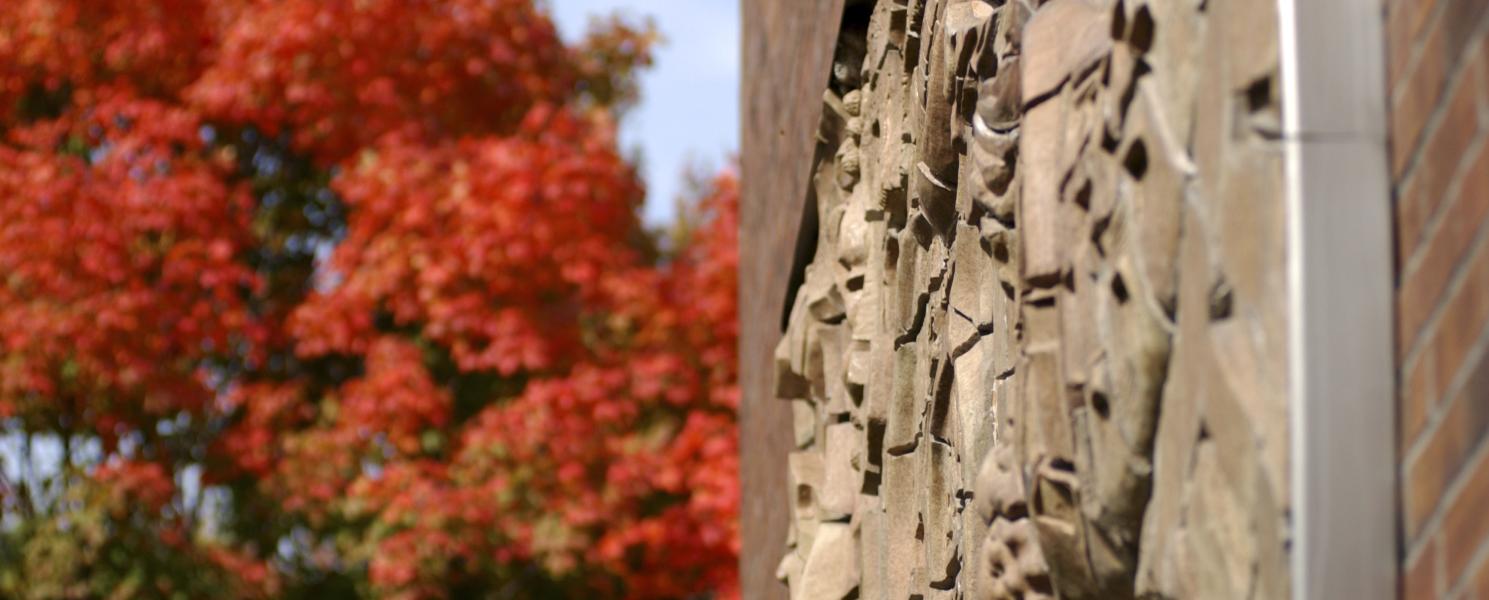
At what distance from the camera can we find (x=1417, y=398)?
144 centimetres

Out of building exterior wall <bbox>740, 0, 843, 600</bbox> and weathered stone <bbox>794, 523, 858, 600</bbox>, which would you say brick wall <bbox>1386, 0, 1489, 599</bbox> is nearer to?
building exterior wall <bbox>740, 0, 843, 600</bbox>

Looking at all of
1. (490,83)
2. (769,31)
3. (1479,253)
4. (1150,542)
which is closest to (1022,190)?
(1150,542)

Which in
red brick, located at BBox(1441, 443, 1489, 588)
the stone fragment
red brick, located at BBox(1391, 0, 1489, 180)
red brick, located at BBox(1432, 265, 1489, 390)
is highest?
the stone fragment

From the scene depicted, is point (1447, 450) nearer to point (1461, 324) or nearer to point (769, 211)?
point (1461, 324)

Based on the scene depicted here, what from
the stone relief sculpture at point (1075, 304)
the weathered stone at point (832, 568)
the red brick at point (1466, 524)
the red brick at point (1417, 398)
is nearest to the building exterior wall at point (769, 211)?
the stone relief sculpture at point (1075, 304)

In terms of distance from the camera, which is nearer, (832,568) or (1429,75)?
(1429,75)

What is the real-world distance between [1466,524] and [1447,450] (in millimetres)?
64

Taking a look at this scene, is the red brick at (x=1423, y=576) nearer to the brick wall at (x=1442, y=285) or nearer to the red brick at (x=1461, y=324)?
the brick wall at (x=1442, y=285)

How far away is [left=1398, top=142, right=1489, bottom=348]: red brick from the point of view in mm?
1338

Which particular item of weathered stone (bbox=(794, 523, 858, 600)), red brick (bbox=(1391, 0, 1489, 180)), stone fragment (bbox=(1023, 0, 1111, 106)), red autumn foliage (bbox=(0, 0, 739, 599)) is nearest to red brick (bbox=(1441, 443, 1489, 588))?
red brick (bbox=(1391, 0, 1489, 180))

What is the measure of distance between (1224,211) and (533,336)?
8133 millimetres

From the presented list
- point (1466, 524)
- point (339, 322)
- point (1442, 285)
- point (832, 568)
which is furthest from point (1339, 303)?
point (339, 322)

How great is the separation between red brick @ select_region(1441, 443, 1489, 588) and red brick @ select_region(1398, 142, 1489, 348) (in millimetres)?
114

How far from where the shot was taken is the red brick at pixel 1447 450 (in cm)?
133
